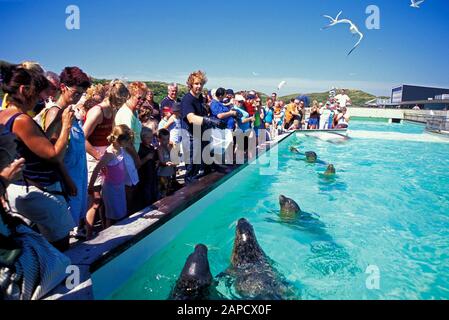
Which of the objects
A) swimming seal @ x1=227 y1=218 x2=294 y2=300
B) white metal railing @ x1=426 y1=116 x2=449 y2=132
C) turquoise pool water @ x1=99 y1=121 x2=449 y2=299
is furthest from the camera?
white metal railing @ x1=426 y1=116 x2=449 y2=132

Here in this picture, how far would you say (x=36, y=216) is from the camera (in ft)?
8.30

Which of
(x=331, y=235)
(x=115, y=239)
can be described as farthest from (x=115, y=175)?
(x=331, y=235)

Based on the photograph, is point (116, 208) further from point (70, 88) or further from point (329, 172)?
point (329, 172)

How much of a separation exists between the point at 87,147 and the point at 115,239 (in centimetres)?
133

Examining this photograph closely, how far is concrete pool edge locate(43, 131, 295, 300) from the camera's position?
2.47 metres

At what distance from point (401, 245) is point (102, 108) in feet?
17.0

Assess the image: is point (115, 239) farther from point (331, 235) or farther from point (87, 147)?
point (331, 235)

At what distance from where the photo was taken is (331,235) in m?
5.54

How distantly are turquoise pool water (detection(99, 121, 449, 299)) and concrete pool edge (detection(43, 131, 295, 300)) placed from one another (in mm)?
181

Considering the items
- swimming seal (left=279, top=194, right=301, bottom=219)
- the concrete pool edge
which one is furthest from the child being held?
swimming seal (left=279, top=194, right=301, bottom=219)

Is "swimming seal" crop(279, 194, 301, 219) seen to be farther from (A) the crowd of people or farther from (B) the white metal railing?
(B) the white metal railing

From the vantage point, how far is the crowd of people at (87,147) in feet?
7.84

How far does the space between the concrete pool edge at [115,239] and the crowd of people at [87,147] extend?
25 cm
